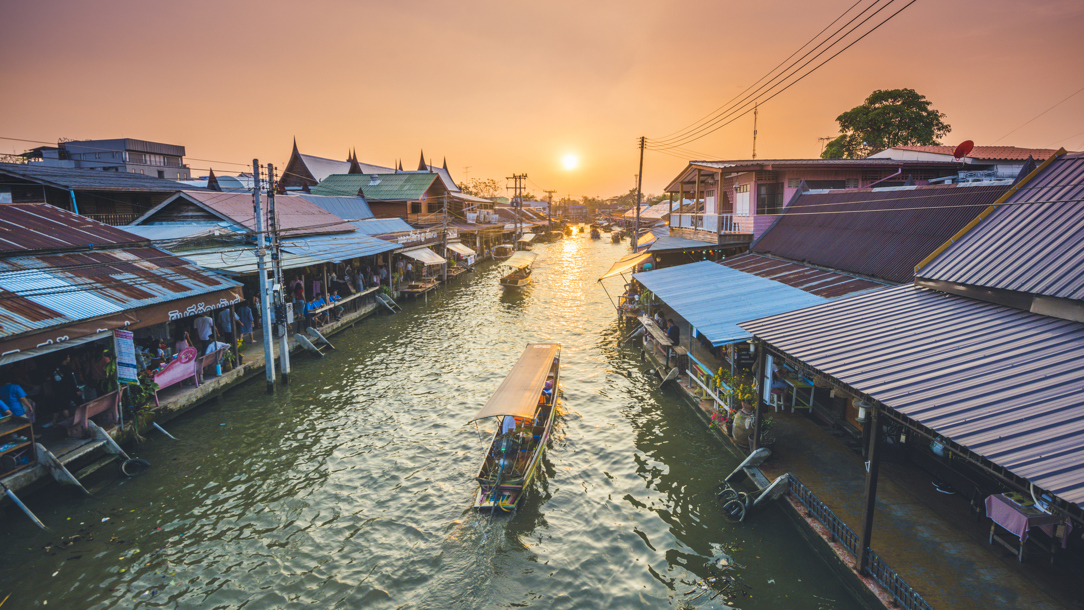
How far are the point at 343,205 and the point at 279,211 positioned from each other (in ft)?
Answer: 32.4

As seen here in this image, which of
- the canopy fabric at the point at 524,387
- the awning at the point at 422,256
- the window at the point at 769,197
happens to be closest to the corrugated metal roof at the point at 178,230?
the awning at the point at 422,256

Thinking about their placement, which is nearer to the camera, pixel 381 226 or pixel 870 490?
pixel 870 490

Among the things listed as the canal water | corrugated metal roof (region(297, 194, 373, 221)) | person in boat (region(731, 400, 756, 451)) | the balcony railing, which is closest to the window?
the balcony railing

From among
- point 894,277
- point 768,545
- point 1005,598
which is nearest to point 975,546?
point 1005,598

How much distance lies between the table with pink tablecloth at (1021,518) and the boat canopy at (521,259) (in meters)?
45.1

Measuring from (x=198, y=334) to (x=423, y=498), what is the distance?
11.4 metres

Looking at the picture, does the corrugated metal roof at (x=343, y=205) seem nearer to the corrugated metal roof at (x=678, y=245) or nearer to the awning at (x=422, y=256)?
the awning at (x=422, y=256)

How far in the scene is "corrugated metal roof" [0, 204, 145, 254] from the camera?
14.6 m

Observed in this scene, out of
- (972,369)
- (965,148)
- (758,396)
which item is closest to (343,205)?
(758,396)

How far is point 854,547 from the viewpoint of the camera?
27.2 ft

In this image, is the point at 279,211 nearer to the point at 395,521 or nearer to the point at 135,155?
the point at 395,521

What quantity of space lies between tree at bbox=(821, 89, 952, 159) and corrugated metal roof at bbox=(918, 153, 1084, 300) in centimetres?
3641

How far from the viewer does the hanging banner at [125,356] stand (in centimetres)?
1274

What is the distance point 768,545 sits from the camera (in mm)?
9711
